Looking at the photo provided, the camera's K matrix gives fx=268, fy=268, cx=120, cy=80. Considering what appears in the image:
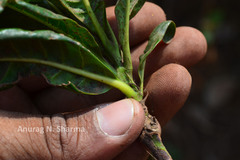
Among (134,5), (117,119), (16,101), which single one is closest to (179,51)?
(134,5)

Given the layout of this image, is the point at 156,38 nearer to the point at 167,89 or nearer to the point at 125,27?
the point at 125,27

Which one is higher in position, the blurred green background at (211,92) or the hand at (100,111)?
the hand at (100,111)

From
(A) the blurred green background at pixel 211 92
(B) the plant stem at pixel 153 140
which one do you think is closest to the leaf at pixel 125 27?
(B) the plant stem at pixel 153 140

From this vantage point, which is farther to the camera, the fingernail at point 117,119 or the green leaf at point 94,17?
the green leaf at point 94,17

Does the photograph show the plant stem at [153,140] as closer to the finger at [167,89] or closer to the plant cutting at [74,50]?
the plant cutting at [74,50]

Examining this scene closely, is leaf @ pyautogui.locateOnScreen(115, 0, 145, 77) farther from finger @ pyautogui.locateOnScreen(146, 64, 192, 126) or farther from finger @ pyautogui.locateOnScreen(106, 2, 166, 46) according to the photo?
finger @ pyautogui.locateOnScreen(106, 2, 166, 46)
